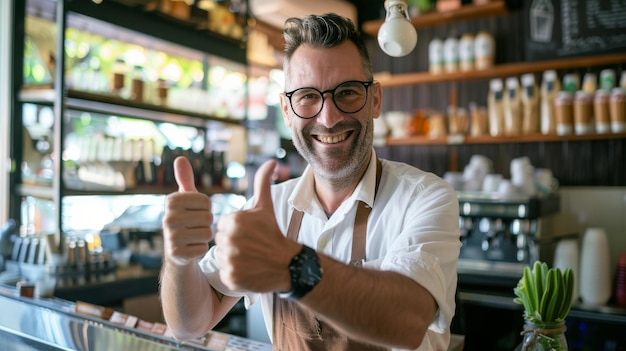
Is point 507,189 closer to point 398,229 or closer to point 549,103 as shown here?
point 549,103

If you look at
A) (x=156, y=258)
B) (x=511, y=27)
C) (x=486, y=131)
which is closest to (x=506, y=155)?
(x=486, y=131)

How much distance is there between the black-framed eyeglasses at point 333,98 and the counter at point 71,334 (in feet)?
1.97

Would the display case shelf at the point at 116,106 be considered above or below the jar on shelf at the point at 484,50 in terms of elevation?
below

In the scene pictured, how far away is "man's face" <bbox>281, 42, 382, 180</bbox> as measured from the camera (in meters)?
1.28

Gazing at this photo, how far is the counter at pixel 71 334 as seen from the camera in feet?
4.31

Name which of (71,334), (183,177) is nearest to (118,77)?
(71,334)

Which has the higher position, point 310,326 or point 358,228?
point 358,228

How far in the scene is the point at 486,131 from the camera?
3631 millimetres

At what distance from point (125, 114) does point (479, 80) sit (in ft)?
8.09

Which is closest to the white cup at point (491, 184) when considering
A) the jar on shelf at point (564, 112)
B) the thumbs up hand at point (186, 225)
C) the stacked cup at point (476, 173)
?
the stacked cup at point (476, 173)

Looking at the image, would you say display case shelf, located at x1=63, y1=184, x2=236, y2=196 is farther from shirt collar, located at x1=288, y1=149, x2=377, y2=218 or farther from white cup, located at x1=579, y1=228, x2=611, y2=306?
white cup, located at x1=579, y1=228, x2=611, y2=306

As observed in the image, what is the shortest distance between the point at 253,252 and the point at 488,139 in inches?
121

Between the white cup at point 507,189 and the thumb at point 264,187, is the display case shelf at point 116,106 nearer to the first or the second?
the white cup at point 507,189

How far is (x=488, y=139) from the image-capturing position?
3.56 m
